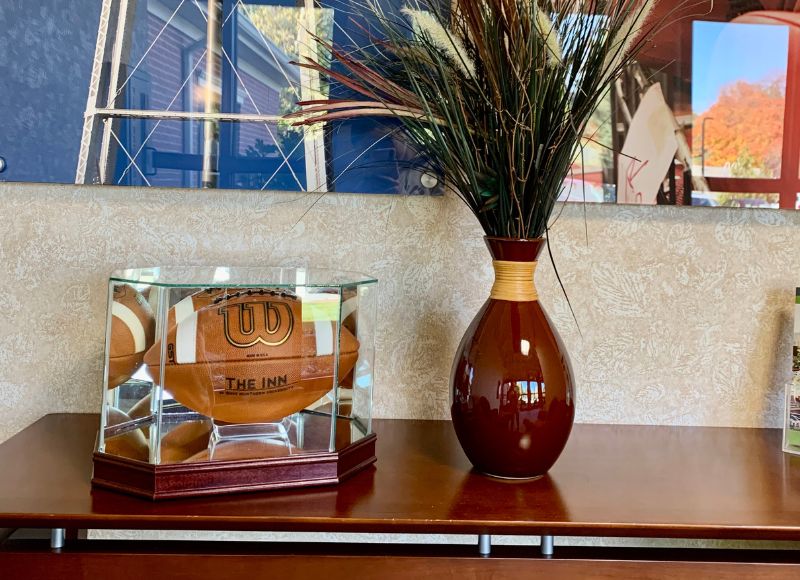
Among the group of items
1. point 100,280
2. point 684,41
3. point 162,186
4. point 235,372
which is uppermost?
point 684,41

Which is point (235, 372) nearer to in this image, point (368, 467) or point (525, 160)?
point (368, 467)

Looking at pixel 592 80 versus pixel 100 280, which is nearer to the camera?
pixel 592 80

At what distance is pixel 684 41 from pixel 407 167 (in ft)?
1.43

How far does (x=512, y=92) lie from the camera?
81 centimetres

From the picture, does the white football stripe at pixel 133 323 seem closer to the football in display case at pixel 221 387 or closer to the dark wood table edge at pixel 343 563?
the football in display case at pixel 221 387

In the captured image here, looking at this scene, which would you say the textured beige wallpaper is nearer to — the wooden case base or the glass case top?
the glass case top

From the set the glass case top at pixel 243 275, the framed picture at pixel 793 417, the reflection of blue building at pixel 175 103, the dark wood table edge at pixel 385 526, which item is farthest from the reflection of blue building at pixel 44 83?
the framed picture at pixel 793 417

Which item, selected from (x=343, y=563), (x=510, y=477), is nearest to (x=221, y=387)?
(x=343, y=563)

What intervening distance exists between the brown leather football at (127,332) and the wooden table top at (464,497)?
0.13 meters

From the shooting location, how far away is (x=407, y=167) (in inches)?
40.9

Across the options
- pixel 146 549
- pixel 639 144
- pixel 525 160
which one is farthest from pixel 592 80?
pixel 146 549

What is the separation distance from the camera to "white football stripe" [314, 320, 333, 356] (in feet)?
2.61

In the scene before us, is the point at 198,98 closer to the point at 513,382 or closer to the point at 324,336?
the point at 324,336

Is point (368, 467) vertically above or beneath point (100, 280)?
beneath
